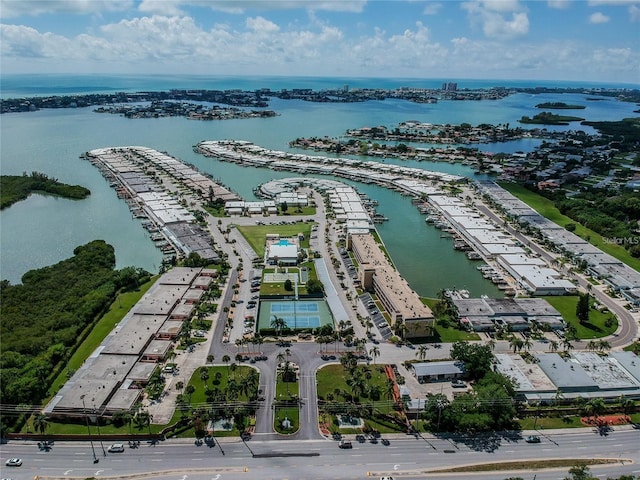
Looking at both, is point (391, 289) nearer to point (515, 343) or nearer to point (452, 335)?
point (452, 335)

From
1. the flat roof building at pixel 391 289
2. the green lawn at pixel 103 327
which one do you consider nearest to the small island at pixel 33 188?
the green lawn at pixel 103 327

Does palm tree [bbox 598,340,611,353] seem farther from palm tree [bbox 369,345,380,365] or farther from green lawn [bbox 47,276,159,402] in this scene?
green lawn [bbox 47,276,159,402]

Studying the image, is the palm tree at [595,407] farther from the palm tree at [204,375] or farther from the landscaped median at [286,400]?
the palm tree at [204,375]

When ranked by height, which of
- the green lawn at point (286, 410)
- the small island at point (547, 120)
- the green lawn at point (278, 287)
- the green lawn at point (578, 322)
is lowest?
the green lawn at point (578, 322)

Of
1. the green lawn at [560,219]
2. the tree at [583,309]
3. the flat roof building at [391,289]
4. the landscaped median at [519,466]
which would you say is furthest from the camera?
the green lawn at [560,219]

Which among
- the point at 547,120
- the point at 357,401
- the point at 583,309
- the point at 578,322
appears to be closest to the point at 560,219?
the point at 583,309
